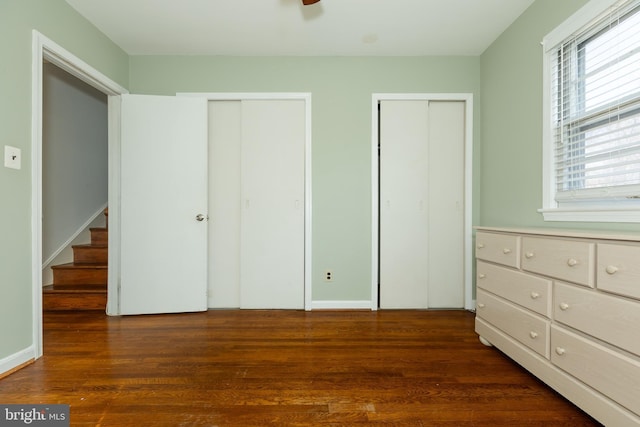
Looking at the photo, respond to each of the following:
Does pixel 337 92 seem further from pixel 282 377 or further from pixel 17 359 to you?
pixel 17 359

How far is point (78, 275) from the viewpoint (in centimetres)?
306

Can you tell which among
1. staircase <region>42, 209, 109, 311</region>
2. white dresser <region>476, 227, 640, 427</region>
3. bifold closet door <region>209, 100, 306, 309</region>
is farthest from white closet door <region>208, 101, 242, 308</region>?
white dresser <region>476, 227, 640, 427</region>

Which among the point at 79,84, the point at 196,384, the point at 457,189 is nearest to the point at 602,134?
the point at 457,189

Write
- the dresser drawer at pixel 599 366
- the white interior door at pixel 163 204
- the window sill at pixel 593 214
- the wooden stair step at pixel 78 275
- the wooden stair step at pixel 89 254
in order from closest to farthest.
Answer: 1. the dresser drawer at pixel 599 366
2. the window sill at pixel 593 214
3. the white interior door at pixel 163 204
4. the wooden stair step at pixel 78 275
5. the wooden stair step at pixel 89 254

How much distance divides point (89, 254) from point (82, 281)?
405mm

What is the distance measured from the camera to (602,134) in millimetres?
1687

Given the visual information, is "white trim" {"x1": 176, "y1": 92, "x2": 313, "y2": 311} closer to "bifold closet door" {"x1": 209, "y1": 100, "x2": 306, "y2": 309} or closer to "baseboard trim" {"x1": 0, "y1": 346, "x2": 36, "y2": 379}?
"bifold closet door" {"x1": 209, "y1": 100, "x2": 306, "y2": 309}

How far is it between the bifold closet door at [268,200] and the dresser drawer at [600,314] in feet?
6.74

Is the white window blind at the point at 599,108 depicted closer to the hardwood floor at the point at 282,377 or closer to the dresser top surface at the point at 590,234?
the dresser top surface at the point at 590,234

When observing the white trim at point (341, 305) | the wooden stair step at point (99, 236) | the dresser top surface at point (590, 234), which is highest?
the dresser top surface at point (590, 234)

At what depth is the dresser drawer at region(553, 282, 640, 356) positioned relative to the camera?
1.13m

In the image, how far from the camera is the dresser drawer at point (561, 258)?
51.2 inches

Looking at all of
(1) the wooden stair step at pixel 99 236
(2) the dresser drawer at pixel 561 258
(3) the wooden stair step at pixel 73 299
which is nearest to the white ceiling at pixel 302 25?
(2) the dresser drawer at pixel 561 258

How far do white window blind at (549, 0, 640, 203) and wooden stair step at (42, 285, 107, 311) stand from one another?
13.5 feet
